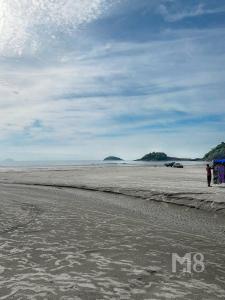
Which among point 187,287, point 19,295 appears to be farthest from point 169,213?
point 19,295

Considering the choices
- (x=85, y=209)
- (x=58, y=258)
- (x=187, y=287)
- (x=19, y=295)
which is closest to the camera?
(x=19, y=295)

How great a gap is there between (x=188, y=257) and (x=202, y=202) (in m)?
14.3

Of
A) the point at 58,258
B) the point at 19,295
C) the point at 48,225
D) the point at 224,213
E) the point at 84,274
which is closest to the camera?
the point at 19,295

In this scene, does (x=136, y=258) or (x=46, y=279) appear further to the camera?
(x=136, y=258)

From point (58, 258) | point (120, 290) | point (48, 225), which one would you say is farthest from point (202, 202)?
point (120, 290)

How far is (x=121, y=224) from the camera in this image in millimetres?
19531

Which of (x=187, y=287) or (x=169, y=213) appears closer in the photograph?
(x=187, y=287)

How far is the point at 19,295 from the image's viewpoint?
8.84m

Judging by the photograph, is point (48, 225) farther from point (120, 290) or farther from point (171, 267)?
point (120, 290)

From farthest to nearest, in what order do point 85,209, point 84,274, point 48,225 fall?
1. point 85,209
2. point 48,225
3. point 84,274

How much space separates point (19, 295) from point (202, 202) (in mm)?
19720

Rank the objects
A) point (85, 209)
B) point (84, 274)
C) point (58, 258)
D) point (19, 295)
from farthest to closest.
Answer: point (85, 209) → point (58, 258) → point (84, 274) → point (19, 295)

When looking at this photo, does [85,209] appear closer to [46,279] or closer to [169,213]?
[169,213]

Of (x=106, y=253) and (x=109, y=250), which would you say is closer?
(x=106, y=253)
